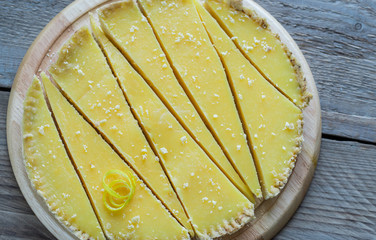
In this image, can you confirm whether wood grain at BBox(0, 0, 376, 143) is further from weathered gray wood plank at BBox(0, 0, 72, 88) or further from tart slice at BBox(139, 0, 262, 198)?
tart slice at BBox(139, 0, 262, 198)

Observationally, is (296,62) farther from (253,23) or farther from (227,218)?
(227,218)

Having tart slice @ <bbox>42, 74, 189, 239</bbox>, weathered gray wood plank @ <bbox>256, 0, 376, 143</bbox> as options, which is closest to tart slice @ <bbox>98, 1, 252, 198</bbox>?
tart slice @ <bbox>42, 74, 189, 239</bbox>

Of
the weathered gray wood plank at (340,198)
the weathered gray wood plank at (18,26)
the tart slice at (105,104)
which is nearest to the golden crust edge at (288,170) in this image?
the weathered gray wood plank at (340,198)

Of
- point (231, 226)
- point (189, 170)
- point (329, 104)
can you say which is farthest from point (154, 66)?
point (329, 104)

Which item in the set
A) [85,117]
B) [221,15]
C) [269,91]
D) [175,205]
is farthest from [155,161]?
[221,15]

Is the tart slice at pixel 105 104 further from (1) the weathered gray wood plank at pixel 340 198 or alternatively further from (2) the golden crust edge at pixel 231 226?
(1) the weathered gray wood plank at pixel 340 198
